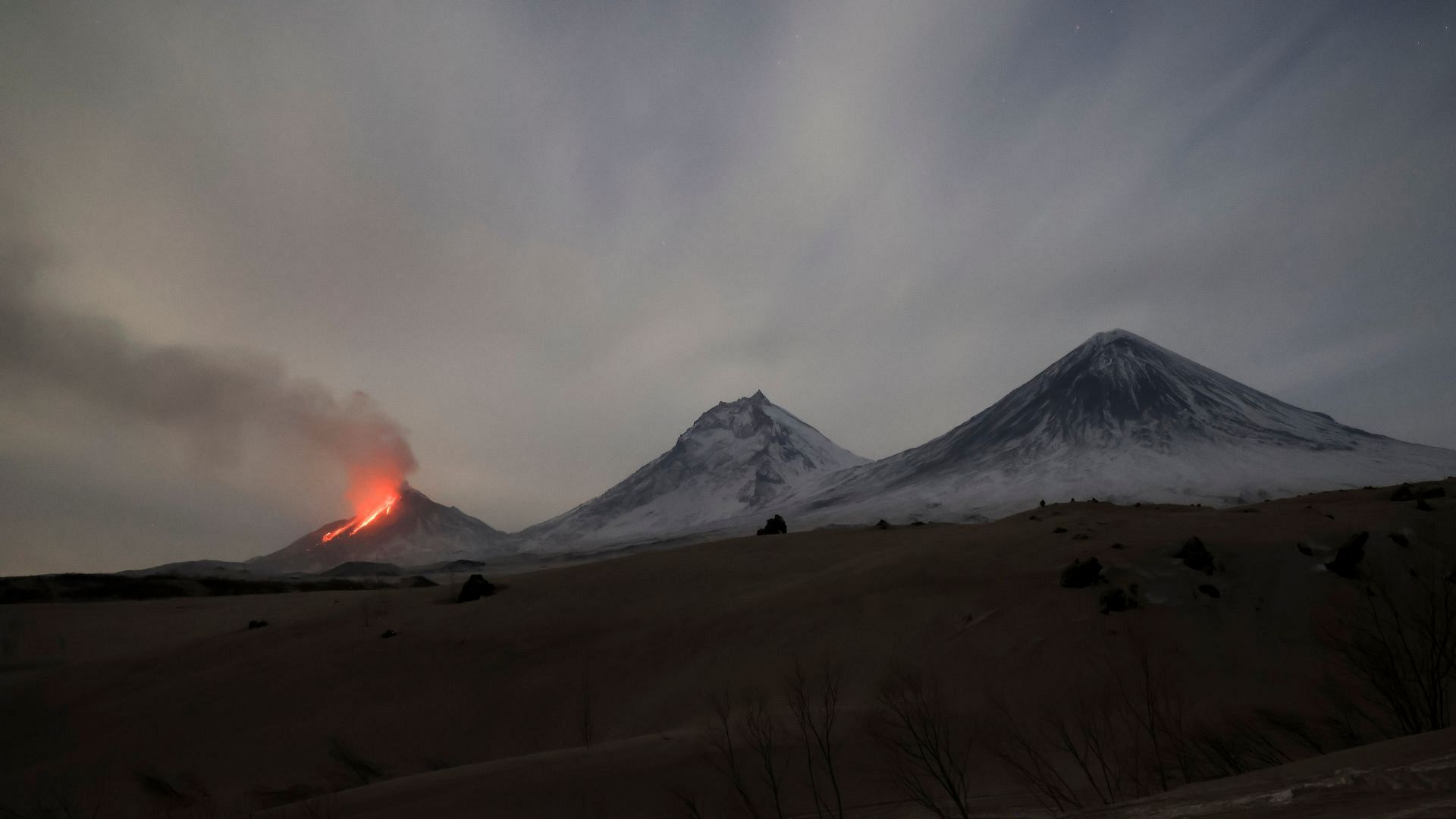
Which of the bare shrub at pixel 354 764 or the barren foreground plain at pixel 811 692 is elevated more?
the barren foreground plain at pixel 811 692

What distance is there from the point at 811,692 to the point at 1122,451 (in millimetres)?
95713

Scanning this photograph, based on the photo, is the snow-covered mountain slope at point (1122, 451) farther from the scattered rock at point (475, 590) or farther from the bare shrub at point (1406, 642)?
the bare shrub at point (1406, 642)

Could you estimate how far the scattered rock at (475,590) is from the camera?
2512cm

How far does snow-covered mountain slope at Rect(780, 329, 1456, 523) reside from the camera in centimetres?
8000

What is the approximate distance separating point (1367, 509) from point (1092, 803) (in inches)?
598

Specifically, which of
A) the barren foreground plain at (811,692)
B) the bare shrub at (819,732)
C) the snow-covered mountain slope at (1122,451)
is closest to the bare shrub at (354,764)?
the barren foreground plain at (811,692)

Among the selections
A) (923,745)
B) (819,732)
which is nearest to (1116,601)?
(819,732)

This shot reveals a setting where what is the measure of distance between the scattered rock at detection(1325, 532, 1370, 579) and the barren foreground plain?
1.21 ft

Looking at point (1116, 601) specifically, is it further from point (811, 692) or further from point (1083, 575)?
point (811, 692)

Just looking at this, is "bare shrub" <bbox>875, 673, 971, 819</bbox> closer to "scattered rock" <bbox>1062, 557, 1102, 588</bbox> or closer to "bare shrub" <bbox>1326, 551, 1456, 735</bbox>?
"scattered rock" <bbox>1062, 557, 1102, 588</bbox>

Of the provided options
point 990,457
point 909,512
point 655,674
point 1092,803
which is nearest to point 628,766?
point 1092,803

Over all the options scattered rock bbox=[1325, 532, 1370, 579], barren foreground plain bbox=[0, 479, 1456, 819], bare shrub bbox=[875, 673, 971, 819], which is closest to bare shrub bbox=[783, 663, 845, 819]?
barren foreground plain bbox=[0, 479, 1456, 819]

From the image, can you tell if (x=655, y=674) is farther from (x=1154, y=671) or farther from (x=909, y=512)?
(x=909, y=512)

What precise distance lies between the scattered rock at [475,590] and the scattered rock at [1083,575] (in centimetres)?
1850
